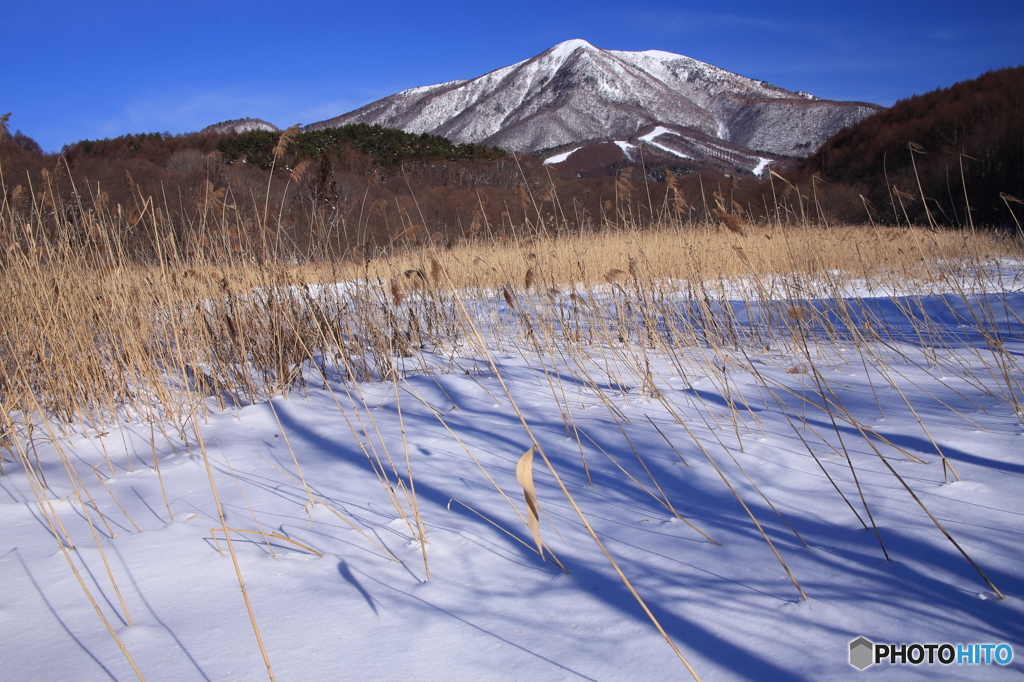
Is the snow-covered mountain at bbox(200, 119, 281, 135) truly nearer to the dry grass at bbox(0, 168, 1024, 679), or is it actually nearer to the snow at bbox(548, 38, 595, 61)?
the dry grass at bbox(0, 168, 1024, 679)

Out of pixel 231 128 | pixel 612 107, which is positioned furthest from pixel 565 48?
pixel 231 128

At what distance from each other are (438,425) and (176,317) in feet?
4.66

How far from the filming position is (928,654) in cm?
76

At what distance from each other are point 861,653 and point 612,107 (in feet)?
244

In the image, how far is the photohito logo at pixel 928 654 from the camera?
0.73 meters

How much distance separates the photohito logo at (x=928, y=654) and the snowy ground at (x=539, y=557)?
14 mm

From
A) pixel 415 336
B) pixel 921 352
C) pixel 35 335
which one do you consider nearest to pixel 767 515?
pixel 921 352

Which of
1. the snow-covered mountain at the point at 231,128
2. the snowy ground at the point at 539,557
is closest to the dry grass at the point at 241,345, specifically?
the snowy ground at the point at 539,557

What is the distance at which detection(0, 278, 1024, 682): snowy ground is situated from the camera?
83 centimetres

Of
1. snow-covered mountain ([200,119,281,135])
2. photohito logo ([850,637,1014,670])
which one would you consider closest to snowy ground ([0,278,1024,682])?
photohito logo ([850,637,1014,670])

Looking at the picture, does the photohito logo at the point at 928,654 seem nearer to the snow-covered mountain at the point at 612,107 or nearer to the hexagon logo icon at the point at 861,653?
the hexagon logo icon at the point at 861,653

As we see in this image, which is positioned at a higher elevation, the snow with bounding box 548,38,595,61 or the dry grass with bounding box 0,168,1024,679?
the snow with bounding box 548,38,595,61

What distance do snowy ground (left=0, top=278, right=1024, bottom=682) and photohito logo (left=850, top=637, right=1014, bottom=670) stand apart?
1cm

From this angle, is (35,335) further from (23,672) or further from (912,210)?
(912,210)
